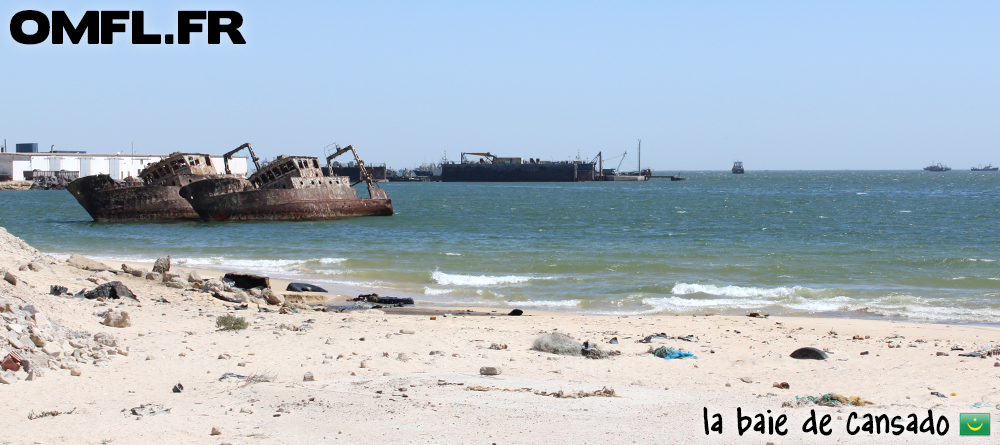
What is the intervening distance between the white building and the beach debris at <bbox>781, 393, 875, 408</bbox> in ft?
306

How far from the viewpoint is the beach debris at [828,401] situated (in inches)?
294

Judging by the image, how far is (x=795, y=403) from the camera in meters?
7.47

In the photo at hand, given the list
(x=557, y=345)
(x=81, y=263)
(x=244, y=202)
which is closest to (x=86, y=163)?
(x=244, y=202)

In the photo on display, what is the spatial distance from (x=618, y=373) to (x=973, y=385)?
3612mm

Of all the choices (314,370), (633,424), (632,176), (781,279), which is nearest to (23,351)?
(314,370)

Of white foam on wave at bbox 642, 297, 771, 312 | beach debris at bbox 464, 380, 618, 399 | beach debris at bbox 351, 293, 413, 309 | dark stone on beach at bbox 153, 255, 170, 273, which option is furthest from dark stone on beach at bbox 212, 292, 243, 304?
beach debris at bbox 464, 380, 618, 399

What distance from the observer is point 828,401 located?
24.9 feet

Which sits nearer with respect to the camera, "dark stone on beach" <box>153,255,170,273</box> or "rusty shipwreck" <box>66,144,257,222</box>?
"dark stone on beach" <box>153,255,170,273</box>

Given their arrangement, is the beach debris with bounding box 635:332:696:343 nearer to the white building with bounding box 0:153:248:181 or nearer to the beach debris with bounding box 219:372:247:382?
the beach debris with bounding box 219:372:247:382

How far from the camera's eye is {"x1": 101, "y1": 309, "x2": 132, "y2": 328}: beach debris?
35.9ft

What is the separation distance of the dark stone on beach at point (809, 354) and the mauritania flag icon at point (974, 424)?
3419mm

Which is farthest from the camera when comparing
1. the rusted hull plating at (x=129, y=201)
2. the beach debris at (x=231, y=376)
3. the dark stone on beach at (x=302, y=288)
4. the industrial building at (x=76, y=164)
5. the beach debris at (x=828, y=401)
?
the industrial building at (x=76, y=164)

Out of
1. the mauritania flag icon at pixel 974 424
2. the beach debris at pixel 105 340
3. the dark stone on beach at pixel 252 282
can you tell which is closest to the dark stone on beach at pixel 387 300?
the dark stone on beach at pixel 252 282

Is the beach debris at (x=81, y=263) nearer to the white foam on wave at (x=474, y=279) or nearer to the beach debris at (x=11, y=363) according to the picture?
the white foam on wave at (x=474, y=279)
